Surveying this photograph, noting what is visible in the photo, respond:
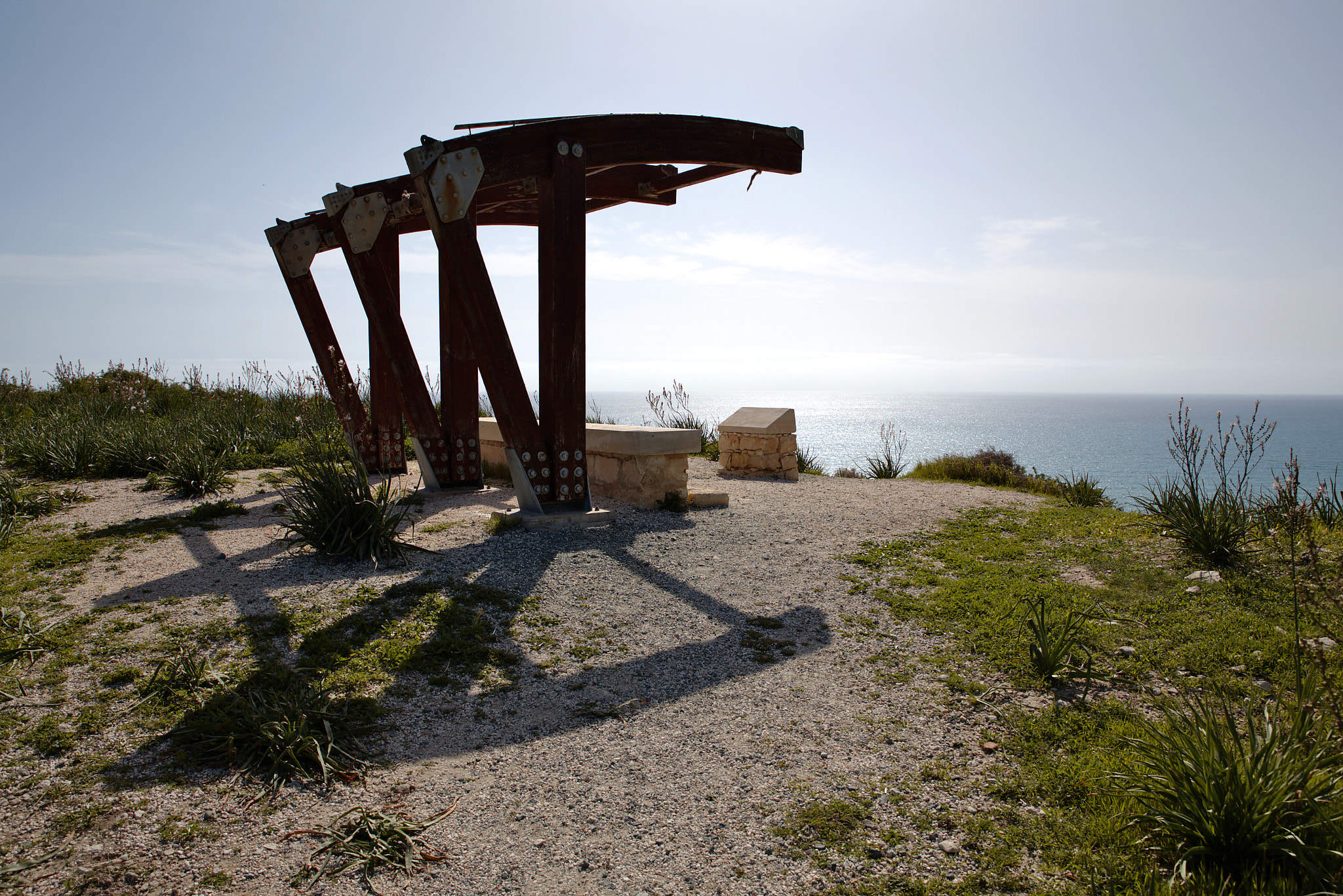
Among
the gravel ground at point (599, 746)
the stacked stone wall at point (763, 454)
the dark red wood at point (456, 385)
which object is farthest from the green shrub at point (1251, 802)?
the stacked stone wall at point (763, 454)

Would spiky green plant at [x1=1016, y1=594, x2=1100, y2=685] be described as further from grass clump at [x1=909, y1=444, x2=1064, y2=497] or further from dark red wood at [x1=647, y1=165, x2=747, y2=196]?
grass clump at [x1=909, y1=444, x2=1064, y2=497]

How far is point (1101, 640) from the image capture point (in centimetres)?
388

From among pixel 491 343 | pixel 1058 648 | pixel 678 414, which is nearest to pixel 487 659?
pixel 1058 648

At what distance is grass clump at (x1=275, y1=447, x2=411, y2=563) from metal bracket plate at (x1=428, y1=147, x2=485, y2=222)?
210cm

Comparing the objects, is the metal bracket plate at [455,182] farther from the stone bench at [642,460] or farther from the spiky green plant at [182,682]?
the spiky green plant at [182,682]

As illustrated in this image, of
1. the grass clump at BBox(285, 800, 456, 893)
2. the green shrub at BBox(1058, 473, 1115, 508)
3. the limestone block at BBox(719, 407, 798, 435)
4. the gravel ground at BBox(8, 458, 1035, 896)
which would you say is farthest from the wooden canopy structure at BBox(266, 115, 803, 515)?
the green shrub at BBox(1058, 473, 1115, 508)

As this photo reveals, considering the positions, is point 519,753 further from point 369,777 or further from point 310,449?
point 310,449

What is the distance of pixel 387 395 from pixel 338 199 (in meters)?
2.23

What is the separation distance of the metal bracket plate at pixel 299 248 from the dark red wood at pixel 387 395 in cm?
70

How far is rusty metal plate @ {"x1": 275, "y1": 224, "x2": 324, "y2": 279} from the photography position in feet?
25.8

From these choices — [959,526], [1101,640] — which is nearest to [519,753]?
[1101,640]

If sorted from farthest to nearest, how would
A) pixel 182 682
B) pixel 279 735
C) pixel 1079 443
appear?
pixel 1079 443
pixel 182 682
pixel 279 735

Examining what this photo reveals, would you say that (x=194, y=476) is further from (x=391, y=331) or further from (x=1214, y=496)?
(x=1214, y=496)

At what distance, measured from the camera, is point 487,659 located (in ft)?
12.2
